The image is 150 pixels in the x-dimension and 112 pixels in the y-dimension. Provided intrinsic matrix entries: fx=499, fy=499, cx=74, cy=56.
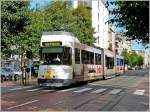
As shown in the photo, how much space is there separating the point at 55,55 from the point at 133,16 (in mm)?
17383

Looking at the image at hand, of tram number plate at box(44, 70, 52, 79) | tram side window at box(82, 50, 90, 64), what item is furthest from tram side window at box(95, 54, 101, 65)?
tram number plate at box(44, 70, 52, 79)

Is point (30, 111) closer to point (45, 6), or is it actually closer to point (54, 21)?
point (54, 21)

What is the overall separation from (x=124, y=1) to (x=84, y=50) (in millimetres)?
23177

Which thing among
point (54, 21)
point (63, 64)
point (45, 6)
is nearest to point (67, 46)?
point (63, 64)

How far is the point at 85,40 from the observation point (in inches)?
2842

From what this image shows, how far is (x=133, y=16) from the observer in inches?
631

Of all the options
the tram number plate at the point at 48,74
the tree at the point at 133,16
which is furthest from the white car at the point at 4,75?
the tree at the point at 133,16

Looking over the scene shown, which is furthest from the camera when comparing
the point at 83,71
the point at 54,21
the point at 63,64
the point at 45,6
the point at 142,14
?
the point at 45,6

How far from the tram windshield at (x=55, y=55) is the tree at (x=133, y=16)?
49.4 ft

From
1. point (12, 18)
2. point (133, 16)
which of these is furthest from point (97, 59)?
point (133, 16)

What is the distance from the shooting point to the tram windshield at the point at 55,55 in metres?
33.0

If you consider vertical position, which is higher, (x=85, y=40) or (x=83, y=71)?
(x=85, y=40)

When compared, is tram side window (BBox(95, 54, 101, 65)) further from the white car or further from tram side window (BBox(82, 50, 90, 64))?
the white car

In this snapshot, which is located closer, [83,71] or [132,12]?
[132,12]
